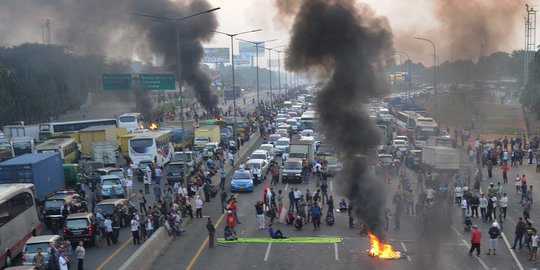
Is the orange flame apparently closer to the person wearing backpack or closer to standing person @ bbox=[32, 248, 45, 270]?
the person wearing backpack

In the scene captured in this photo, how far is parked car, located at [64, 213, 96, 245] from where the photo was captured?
2448cm

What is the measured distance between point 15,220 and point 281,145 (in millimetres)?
30181

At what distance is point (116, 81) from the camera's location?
2618 inches

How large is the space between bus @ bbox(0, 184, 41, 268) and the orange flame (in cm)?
1225

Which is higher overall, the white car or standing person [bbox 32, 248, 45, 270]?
the white car

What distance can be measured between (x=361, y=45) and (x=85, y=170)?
25.1 metres

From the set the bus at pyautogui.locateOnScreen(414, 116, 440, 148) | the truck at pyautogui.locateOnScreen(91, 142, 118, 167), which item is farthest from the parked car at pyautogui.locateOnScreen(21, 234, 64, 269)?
the bus at pyautogui.locateOnScreen(414, 116, 440, 148)

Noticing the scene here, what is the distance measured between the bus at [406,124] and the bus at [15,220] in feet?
125

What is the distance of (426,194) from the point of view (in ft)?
93.8

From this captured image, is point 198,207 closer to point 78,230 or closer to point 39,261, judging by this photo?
point 78,230

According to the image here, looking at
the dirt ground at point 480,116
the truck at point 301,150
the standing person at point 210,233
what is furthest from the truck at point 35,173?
the dirt ground at point 480,116

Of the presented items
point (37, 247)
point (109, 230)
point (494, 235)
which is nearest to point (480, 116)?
point (494, 235)

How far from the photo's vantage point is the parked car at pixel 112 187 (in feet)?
111

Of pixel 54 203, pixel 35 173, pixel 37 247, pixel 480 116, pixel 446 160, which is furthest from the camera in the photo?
pixel 480 116
